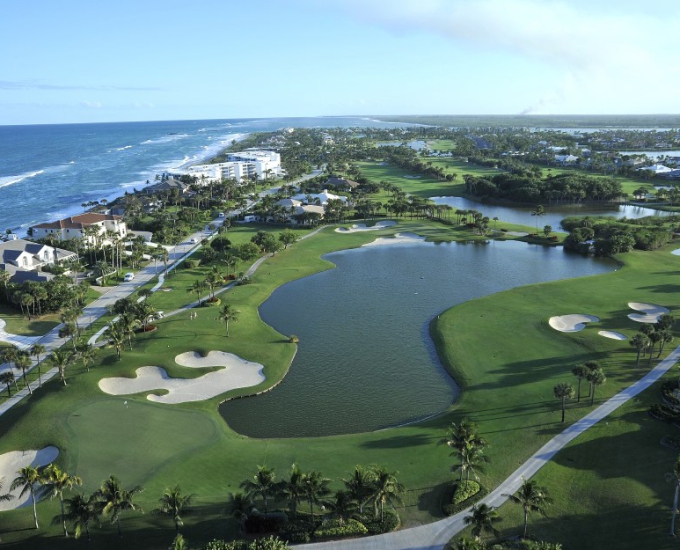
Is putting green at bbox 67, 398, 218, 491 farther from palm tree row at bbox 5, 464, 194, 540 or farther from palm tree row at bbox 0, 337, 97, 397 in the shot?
palm tree row at bbox 0, 337, 97, 397

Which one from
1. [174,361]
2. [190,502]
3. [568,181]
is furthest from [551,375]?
[568,181]

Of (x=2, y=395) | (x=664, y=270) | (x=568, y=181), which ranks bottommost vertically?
(x=2, y=395)

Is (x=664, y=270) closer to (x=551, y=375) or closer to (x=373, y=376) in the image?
(x=551, y=375)

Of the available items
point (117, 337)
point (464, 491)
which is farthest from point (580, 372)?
point (117, 337)

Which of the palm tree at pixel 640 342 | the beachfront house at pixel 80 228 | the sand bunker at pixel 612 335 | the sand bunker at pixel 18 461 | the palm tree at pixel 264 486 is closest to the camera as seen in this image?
the palm tree at pixel 264 486

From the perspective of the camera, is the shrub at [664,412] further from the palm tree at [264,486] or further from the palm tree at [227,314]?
the palm tree at [227,314]

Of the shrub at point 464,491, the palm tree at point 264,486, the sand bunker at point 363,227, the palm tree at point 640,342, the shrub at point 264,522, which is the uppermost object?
the sand bunker at point 363,227

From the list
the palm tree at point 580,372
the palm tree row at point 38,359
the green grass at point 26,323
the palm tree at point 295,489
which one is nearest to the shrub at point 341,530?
the palm tree at point 295,489

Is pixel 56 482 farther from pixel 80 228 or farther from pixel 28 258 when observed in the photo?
pixel 80 228
